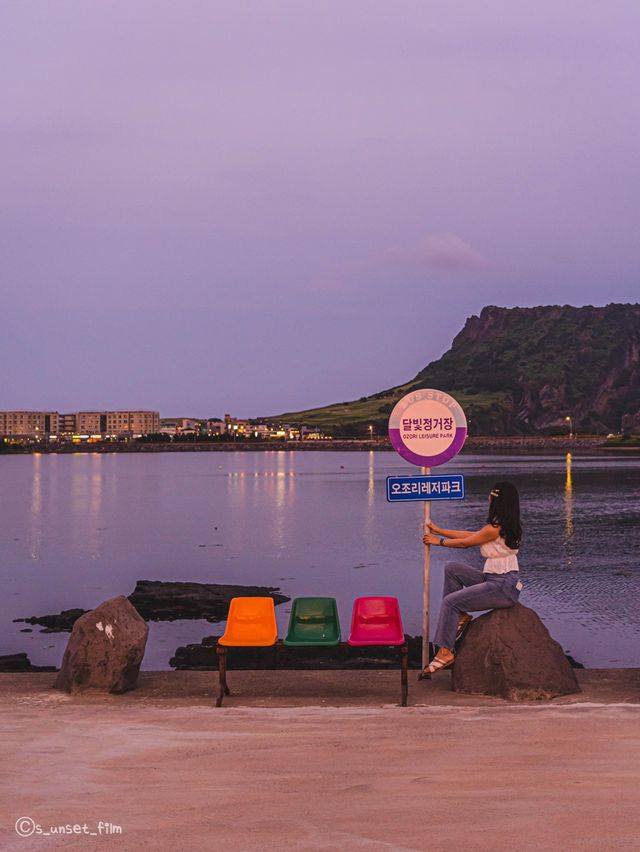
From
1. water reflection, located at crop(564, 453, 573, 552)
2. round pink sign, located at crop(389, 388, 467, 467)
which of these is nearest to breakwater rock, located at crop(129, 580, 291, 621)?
round pink sign, located at crop(389, 388, 467, 467)

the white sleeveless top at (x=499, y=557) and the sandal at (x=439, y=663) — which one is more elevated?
the white sleeveless top at (x=499, y=557)

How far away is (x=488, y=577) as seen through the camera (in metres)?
10.2

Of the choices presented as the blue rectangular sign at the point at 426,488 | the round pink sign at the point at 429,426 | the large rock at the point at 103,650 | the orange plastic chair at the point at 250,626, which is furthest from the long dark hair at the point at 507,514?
the large rock at the point at 103,650

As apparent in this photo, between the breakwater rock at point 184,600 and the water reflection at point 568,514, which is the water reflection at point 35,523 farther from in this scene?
the water reflection at point 568,514

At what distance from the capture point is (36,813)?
653 cm

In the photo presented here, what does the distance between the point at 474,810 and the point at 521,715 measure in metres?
2.60

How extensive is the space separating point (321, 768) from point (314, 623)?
2.98 metres

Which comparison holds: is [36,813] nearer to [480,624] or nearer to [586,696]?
[480,624]

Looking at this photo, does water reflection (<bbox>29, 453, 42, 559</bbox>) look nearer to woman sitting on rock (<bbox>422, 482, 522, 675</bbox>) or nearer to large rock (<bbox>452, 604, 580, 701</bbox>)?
woman sitting on rock (<bbox>422, 482, 522, 675</bbox>)

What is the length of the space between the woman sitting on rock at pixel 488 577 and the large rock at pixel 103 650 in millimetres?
3236

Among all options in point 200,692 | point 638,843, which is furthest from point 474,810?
point 200,692

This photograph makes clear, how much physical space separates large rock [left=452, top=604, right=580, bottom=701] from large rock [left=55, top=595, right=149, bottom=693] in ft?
11.3

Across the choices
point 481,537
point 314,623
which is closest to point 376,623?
point 314,623

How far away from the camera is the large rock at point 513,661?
9.72m
